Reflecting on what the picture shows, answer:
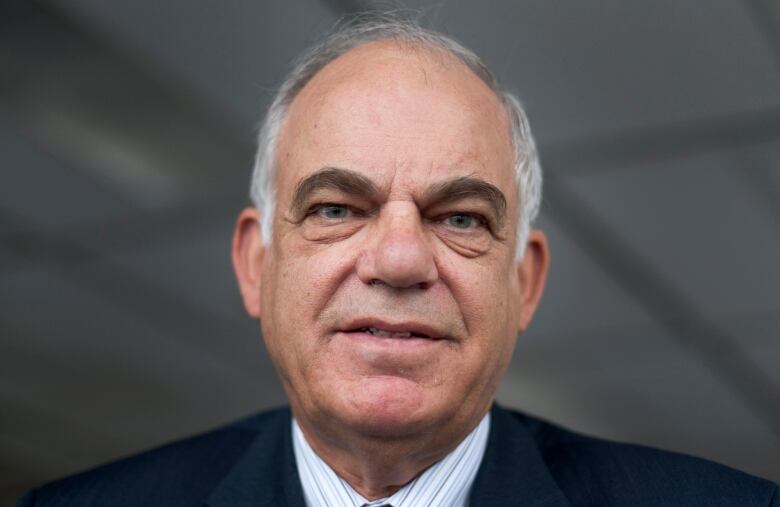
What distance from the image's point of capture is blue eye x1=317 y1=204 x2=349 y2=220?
5.25 feet

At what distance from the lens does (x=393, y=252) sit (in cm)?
147

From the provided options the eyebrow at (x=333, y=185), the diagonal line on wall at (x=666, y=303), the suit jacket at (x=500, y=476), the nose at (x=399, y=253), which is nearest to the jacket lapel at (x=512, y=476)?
the suit jacket at (x=500, y=476)

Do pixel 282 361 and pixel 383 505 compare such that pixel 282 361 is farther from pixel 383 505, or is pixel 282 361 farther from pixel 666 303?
pixel 666 303

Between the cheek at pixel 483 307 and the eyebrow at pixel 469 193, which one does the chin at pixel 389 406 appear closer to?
the cheek at pixel 483 307

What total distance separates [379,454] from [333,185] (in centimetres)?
39

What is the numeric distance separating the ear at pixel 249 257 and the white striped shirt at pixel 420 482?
24 centimetres

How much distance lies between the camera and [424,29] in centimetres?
188

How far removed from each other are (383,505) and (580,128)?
1.94 m

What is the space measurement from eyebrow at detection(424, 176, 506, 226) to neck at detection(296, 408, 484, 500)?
0.31 meters

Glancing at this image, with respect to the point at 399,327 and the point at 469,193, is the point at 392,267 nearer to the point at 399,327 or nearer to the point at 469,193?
the point at 399,327

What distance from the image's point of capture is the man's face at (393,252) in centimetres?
149

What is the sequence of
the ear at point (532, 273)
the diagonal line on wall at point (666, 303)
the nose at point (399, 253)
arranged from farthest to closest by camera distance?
the diagonal line on wall at point (666, 303)
the ear at point (532, 273)
the nose at point (399, 253)

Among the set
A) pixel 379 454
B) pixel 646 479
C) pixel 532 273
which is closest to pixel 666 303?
pixel 532 273

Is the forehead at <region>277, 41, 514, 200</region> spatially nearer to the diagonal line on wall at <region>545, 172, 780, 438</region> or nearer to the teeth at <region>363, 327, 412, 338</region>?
the teeth at <region>363, 327, 412, 338</region>
